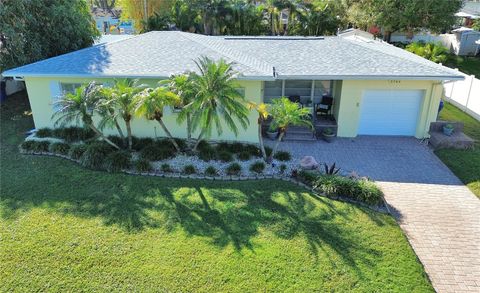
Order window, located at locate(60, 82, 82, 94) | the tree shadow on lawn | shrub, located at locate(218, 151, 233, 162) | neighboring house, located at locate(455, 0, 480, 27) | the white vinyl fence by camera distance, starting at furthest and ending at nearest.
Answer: neighboring house, located at locate(455, 0, 480, 27) → the white vinyl fence → window, located at locate(60, 82, 82, 94) → shrub, located at locate(218, 151, 233, 162) → the tree shadow on lawn

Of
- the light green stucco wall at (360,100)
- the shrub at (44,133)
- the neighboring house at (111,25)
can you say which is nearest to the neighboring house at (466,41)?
the light green stucco wall at (360,100)

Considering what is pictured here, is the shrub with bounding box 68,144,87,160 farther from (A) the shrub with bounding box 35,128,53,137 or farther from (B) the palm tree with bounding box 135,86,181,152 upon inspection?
(B) the palm tree with bounding box 135,86,181,152

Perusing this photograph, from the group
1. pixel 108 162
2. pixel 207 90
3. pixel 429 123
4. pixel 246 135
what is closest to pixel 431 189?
pixel 429 123

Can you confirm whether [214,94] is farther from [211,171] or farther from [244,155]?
[244,155]

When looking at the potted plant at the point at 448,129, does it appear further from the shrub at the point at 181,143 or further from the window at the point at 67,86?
the window at the point at 67,86

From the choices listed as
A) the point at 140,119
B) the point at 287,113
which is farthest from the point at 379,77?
the point at 140,119

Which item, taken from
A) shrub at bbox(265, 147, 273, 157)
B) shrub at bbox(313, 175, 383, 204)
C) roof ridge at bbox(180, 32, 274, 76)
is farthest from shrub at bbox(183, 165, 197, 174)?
roof ridge at bbox(180, 32, 274, 76)
